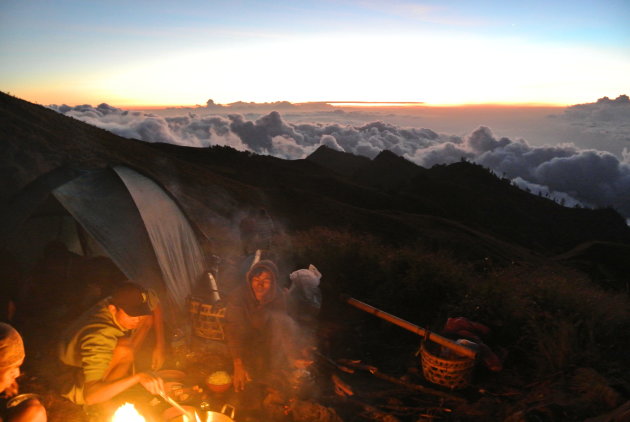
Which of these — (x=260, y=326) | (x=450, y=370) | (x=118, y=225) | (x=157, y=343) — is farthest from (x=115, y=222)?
(x=450, y=370)

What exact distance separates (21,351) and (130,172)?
12.1ft

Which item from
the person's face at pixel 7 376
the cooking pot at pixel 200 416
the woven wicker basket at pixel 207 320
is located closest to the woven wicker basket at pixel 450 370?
the cooking pot at pixel 200 416

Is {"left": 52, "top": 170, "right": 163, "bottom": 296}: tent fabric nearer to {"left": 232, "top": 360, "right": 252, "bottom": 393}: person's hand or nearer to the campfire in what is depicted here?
{"left": 232, "top": 360, "right": 252, "bottom": 393}: person's hand

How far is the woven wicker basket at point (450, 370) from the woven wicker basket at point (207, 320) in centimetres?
239

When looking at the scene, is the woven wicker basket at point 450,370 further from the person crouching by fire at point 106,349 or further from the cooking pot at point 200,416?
the person crouching by fire at point 106,349

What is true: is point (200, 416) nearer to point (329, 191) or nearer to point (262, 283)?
point (262, 283)

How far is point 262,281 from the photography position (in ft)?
14.6

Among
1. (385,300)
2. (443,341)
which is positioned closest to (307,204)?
(385,300)

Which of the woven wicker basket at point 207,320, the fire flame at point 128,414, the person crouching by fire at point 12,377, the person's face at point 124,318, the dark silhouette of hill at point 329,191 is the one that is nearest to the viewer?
the person crouching by fire at point 12,377

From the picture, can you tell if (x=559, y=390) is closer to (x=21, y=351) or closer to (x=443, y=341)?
(x=443, y=341)

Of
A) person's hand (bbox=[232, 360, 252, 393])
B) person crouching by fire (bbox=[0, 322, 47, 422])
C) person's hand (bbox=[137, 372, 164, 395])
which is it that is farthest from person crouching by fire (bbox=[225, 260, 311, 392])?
person crouching by fire (bbox=[0, 322, 47, 422])

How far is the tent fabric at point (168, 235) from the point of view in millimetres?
5391

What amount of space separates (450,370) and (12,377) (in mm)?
3628

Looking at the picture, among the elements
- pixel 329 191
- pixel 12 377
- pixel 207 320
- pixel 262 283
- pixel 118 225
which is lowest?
pixel 329 191
